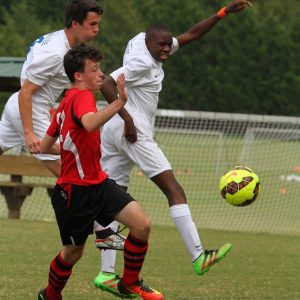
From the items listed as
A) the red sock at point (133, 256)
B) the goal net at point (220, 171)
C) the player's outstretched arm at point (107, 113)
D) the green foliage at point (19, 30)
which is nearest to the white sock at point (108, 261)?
the red sock at point (133, 256)

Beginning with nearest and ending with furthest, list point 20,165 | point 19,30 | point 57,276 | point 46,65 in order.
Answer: point 57,276 < point 46,65 < point 20,165 < point 19,30

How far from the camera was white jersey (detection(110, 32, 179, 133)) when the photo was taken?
826 centimetres

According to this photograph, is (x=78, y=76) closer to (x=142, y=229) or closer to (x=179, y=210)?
(x=142, y=229)

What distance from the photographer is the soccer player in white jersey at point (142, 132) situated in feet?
26.2

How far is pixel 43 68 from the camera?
8.10 m

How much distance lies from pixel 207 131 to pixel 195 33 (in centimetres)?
1170

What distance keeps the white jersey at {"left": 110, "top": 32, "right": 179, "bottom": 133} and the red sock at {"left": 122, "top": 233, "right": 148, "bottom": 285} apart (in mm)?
1401

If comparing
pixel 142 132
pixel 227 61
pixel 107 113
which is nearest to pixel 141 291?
pixel 107 113

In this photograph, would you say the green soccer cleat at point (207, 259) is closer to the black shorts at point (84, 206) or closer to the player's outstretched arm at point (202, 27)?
the black shorts at point (84, 206)

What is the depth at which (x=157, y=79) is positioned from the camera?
332 inches

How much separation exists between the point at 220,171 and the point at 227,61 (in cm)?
3907

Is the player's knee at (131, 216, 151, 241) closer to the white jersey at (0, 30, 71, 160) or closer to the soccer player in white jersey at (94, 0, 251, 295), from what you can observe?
the soccer player in white jersey at (94, 0, 251, 295)

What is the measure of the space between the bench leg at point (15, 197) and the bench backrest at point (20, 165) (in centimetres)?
26

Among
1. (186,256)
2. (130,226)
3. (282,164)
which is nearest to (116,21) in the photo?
(282,164)
